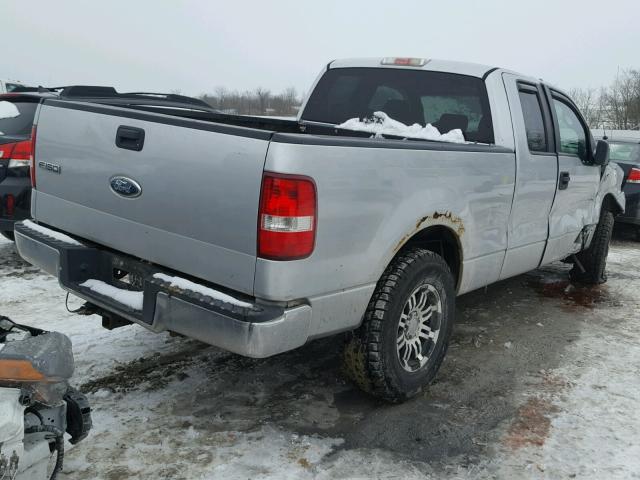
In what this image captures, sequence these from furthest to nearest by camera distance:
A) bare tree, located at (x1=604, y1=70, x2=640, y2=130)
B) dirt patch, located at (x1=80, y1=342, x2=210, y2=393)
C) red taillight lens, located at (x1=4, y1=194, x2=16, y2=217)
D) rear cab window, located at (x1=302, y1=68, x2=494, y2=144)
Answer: bare tree, located at (x1=604, y1=70, x2=640, y2=130), red taillight lens, located at (x1=4, y1=194, x2=16, y2=217), rear cab window, located at (x1=302, y1=68, x2=494, y2=144), dirt patch, located at (x1=80, y1=342, x2=210, y2=393)

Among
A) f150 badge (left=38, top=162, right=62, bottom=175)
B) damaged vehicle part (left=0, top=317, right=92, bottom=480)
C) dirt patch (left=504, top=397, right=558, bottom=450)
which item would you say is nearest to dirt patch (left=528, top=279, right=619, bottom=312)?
dirt patch (left=504, top=397, right=558, bottom=450)

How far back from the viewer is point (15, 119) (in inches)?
220

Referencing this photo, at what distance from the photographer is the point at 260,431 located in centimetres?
292

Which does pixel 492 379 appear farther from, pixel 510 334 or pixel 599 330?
pixel 599 330

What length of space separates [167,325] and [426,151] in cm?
154

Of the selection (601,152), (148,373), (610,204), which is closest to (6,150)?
(148,373)

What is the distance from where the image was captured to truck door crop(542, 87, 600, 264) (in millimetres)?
4582

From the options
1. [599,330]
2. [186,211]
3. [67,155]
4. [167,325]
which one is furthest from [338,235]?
[599,330]

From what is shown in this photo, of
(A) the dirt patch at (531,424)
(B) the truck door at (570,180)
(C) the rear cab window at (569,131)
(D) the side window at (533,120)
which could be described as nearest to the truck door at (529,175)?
(D) the side window at (533,120)

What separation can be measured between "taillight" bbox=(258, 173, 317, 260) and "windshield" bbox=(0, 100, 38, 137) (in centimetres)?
415

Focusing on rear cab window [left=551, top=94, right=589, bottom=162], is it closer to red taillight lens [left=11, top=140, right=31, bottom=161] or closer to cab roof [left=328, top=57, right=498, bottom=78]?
cab roof [left=328, top=57, right=498, bottom=78]

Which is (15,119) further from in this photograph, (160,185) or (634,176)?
(634,176)

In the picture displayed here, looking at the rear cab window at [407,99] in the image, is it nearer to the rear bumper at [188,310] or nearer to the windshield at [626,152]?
the rear bumper at [188,310]

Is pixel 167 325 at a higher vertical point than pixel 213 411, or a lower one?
higher
